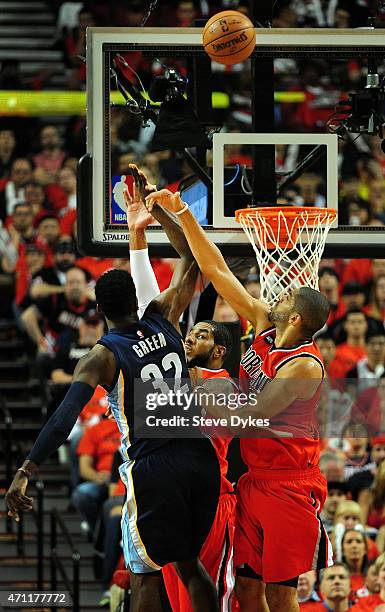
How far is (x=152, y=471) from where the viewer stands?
6027 millimetres

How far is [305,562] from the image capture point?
6.30m

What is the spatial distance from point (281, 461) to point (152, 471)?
660mm

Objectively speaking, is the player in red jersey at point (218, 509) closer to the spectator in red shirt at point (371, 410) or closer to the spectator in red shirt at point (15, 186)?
the spectator in red shirt at point (371, 410)

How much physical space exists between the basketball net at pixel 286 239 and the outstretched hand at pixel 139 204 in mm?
537

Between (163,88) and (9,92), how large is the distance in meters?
7.14

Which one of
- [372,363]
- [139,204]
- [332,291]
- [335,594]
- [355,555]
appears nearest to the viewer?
[139,204]

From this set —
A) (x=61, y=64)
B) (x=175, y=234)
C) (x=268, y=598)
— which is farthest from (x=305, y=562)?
(x=61, y=64)

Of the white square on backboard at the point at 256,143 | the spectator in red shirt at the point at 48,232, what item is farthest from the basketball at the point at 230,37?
the spectator in red shirt at the point at 48,232

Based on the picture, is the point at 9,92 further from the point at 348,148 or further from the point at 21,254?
the point at 348,148

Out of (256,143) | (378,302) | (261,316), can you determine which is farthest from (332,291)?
(261,316)

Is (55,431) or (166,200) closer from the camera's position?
(55,431)

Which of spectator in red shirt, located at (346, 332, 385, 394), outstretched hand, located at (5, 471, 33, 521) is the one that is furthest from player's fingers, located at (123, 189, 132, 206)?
spectator in red shirt, located at (346, 332, 385, 394)

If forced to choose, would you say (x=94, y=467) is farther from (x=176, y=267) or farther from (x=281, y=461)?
(x=281, y=461)

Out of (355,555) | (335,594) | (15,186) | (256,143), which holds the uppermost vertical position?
(256,143)
